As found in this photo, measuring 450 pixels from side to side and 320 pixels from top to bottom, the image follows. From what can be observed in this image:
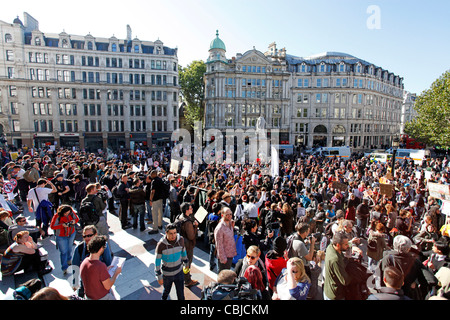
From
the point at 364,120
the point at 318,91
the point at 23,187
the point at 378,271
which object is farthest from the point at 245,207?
the point at 364,120

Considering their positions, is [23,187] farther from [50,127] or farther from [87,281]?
[50,127]

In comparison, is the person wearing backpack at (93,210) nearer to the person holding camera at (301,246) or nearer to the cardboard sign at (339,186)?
the person holding camera at (301,246)

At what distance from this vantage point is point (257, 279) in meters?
3.67

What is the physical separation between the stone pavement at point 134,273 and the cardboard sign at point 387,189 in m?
7.53

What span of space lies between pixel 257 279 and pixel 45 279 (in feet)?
17.4

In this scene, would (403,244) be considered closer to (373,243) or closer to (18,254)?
(373,243)

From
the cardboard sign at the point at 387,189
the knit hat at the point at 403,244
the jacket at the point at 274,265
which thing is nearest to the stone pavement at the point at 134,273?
the jacket at the point at 274,265

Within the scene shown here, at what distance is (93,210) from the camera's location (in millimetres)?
6145

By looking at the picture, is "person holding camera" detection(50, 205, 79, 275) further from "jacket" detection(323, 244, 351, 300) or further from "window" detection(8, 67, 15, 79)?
"window" detection(8, 67, 15, 79)

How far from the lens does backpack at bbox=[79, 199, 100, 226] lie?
19.9 feet

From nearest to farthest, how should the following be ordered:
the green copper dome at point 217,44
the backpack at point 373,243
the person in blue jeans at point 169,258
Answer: the person in blue jeans at point 169,258 → the backpack at point 373,243 → the green copper dome at point 217,44

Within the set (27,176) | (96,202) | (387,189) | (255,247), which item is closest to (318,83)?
(387,189)

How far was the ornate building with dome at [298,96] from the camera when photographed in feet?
155

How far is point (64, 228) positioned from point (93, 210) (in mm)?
732
